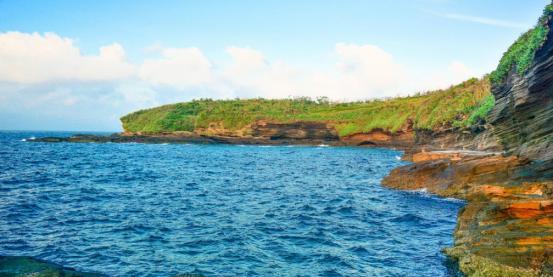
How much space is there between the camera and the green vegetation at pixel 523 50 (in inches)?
876

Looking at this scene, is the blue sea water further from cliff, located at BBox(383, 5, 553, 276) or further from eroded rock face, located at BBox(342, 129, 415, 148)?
eroded rock face, located at BBox(342, 129, 415, 148)

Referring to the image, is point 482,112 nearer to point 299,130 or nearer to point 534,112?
point 534,112

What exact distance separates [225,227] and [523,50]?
21.3 meters

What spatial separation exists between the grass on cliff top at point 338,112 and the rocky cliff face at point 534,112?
56.6 feet

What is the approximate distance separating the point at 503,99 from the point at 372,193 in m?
10.9

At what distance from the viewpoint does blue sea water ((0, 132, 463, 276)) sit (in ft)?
42.6

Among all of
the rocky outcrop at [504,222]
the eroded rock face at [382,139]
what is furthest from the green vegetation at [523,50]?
the eroded rock face at [382,139]

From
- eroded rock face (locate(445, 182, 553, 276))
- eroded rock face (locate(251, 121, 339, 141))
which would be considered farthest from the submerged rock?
eroded rock face (locate(251, 121, 339, 141))

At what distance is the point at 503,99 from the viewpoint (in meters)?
27.8

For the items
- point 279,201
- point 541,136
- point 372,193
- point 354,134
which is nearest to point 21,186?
point 279,201

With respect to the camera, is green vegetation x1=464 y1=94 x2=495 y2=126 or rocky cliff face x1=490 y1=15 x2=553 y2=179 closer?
rocky cliff face x1=490 y1=15 x2=553 y2=179

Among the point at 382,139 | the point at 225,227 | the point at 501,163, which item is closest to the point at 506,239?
the point at 225,227

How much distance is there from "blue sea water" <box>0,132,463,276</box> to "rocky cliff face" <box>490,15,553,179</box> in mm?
4657

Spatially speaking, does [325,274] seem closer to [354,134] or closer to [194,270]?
[194,270]
